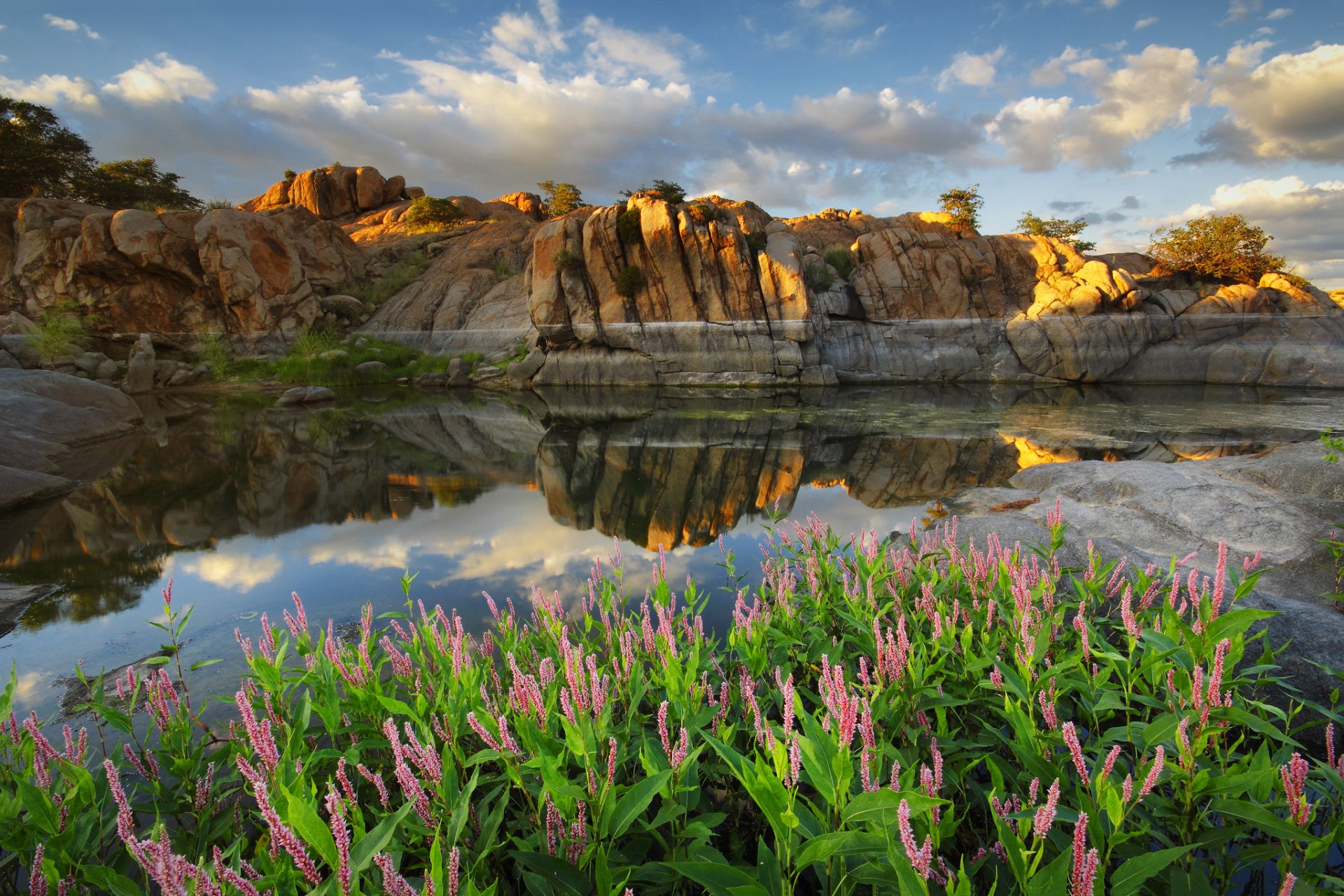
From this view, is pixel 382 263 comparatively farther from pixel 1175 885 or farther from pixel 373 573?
pixel 1175 885

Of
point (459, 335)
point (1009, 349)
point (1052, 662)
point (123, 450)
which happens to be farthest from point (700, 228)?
point (1052, 662)

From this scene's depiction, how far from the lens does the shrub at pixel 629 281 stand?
1533 inches

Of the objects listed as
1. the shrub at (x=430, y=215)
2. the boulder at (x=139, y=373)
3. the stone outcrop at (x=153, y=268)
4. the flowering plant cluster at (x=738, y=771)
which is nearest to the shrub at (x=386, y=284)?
the stone outcrop at (x=153, y=268)

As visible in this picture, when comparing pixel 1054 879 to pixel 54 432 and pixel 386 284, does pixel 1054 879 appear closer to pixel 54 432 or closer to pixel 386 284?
pixel 54 432

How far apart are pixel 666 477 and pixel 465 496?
13.6 feet

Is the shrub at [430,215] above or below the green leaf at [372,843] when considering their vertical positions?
above

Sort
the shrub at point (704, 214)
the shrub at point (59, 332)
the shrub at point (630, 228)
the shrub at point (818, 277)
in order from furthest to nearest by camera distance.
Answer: the shrub at point (818, 277) < the shrub at point (704, 214) < the shrub at point (630, 228) < the shrub at point (59, 332)

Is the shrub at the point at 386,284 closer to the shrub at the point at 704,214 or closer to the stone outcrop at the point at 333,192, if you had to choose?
the stone outcrop at the point at 333,192

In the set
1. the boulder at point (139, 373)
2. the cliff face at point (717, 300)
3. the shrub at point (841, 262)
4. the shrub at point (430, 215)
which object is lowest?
the boulder at point (139, 373)

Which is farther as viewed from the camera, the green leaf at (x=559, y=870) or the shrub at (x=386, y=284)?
the shrub at (x=386, y=284)

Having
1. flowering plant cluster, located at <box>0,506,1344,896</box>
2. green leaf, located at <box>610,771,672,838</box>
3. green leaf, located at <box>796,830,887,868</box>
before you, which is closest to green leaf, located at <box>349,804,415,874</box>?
flowering plant cluster, located at <box>0,506,1344,896</box>

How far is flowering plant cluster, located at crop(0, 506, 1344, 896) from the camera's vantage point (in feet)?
5.78

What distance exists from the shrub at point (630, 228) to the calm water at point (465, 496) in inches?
699

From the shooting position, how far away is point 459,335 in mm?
47156
